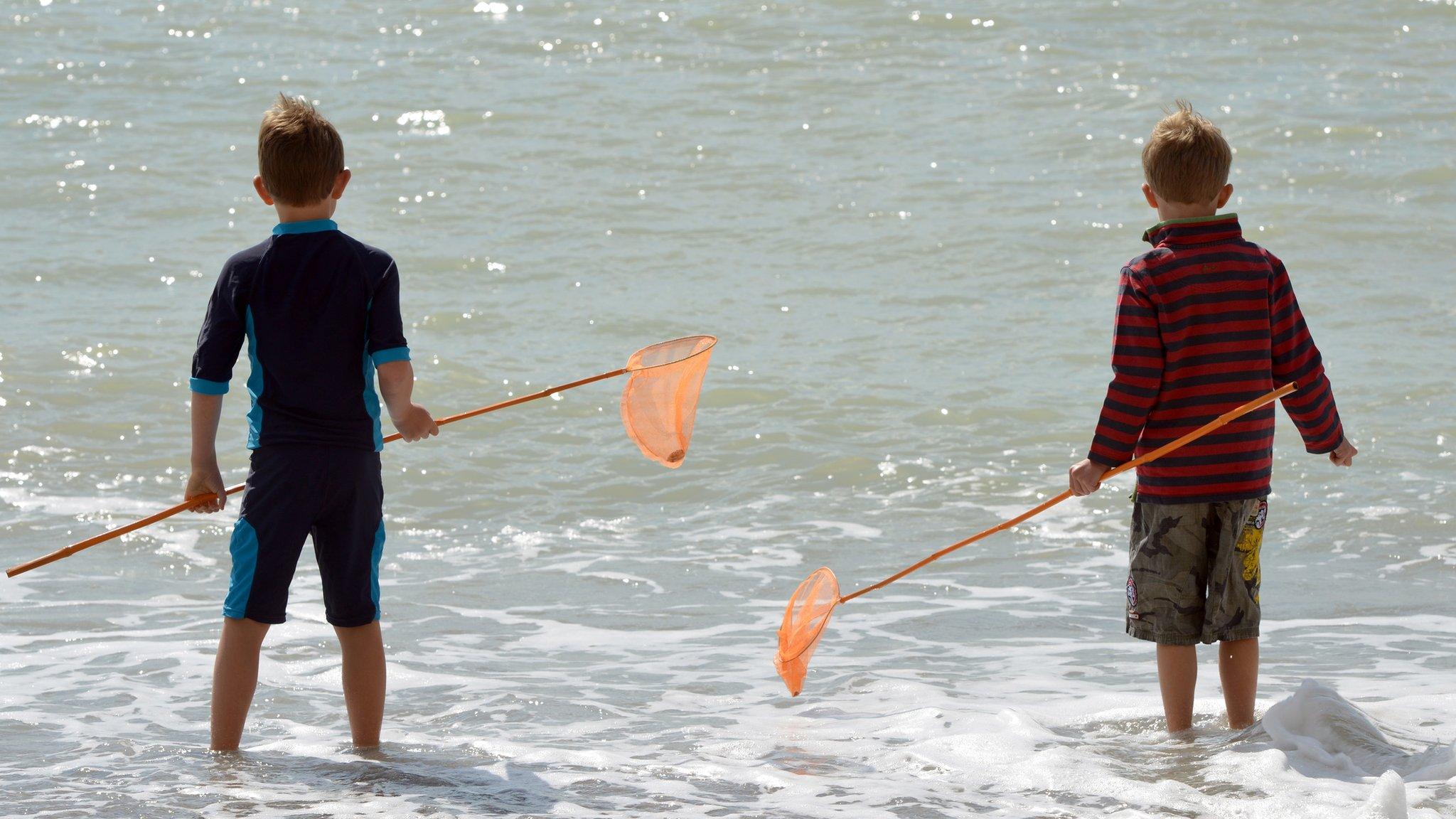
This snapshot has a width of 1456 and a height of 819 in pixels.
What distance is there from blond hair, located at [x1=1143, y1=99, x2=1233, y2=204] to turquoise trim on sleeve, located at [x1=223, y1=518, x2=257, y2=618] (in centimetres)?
228

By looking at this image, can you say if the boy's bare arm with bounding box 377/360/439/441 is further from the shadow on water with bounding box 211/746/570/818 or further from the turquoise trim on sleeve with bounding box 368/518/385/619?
the shadow on water with bounding box 211/746/570/818

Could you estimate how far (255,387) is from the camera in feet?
11.4

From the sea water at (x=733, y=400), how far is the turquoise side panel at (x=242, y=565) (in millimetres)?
426

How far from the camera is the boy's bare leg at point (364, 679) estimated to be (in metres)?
3.63

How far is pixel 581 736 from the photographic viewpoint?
4.20 m

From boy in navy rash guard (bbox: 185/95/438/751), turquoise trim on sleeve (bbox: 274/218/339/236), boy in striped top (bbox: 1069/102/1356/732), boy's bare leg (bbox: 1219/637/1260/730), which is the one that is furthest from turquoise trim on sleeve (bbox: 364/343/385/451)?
boy's bare leg (bbox: 1219/637/1260/730)

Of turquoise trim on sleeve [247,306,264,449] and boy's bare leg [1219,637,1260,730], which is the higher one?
turquoise trim on sleeve [247,306,264,449]

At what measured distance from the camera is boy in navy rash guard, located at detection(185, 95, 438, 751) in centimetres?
343

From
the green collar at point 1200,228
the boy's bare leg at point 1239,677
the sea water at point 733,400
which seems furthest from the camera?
the sea water at point 733,400

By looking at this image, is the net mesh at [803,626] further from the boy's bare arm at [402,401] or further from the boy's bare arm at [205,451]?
the boy's bare arm at [205,451]

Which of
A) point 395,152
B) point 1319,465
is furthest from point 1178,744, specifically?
point 395,152

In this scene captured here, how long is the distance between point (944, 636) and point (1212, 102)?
11.5m

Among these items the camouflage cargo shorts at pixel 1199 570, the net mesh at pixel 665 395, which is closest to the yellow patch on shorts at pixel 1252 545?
the camouflage cargo shorts at pixel 1199 570

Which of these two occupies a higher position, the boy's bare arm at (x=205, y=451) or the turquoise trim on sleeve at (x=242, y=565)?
the boy's bare arm at (x=205, y=451)
